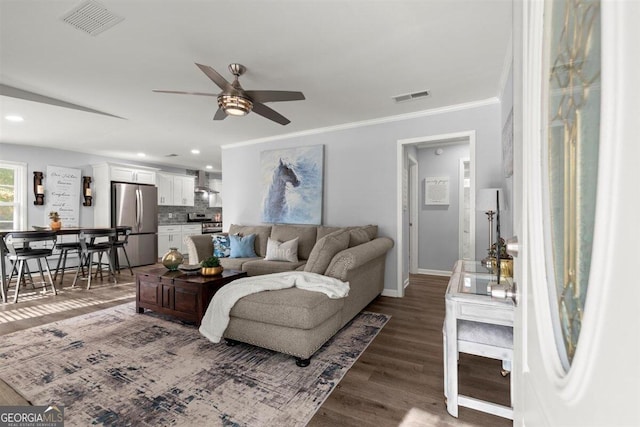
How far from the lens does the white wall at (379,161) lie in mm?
3521

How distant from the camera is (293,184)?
488cm

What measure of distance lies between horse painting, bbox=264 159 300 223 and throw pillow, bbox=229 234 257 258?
0.61 m

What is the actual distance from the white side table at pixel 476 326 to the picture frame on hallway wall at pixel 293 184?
310 cm

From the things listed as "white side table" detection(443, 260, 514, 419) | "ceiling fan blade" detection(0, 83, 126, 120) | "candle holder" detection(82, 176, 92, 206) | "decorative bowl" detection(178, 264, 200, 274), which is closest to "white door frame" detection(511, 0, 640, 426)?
"white side table" detection(443, 260, 514, 419)

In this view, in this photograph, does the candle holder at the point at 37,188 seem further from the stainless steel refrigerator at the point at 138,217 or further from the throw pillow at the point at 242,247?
the throw pillow at the point at 242,247

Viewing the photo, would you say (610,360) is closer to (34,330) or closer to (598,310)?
(598,310)

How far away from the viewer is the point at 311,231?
4453mm

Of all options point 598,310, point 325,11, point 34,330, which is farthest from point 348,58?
point 34,330

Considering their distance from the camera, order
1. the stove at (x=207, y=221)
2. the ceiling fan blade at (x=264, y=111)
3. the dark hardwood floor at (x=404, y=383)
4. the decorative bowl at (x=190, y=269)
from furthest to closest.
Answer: the stove at (x=207, y=221) < the decorative bowl at (x=190, y=269) < the ceiling fan blade at (x=264, y=111) < the dark hardwood floor at (x=404, y=383)

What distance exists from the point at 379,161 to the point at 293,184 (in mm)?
1439

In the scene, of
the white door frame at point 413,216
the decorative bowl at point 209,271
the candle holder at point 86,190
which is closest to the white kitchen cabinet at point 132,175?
the candle holder at point 86,190

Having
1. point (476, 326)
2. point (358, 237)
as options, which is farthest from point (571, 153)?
point (358, 237)

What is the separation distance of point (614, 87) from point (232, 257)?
4589mm

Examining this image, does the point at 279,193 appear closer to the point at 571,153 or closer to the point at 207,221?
the point at 207,221
